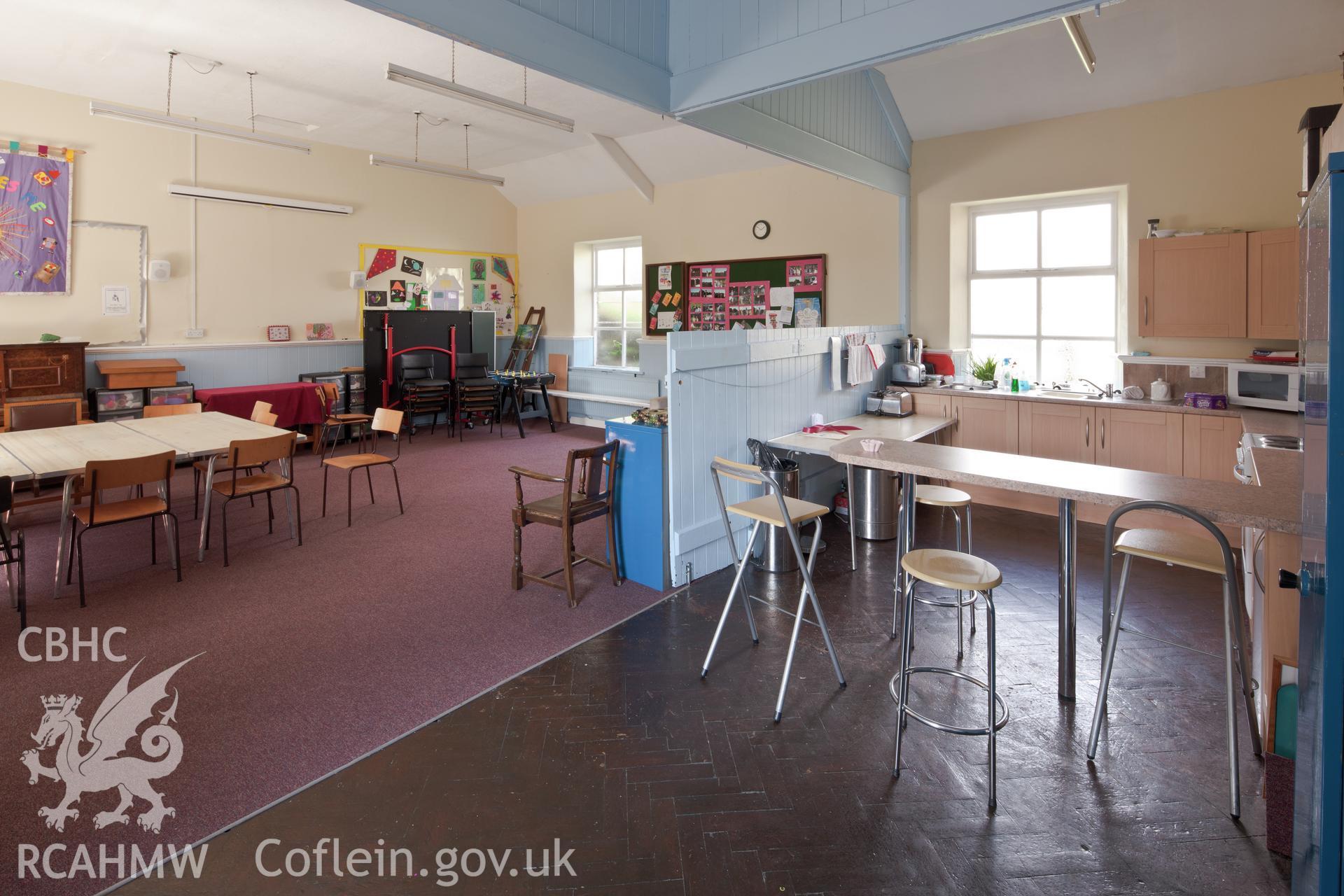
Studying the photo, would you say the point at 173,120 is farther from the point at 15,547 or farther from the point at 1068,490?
the point at 1068,490

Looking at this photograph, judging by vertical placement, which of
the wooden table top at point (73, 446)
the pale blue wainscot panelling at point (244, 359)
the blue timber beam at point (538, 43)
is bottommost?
the wooden table top at point (73, 446)

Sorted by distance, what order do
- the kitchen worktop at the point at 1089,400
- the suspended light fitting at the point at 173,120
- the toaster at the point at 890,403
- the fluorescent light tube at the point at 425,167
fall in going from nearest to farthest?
1. the kitchen worktop at the point at 1089,400
2. the suspended light fitting at the point at 173,120
3. the toaster at the point at 890,403
4. the fluorescent light tube at the point at 425,167

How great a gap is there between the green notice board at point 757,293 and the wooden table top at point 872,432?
2224 mm

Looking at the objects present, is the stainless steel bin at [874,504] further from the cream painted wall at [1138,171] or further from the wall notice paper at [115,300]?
the wall notice paper at [115,300]

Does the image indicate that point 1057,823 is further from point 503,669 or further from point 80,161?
point 80,161

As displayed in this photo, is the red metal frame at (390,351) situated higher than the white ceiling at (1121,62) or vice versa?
the white ceiling at (1121,62)

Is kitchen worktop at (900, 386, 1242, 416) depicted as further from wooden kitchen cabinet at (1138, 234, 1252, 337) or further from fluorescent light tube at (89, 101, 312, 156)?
fluorescent light tube at (89, 101, 312, 156)

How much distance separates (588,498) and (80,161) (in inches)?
300

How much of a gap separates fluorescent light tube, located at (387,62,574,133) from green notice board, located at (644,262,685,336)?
3.02 meters

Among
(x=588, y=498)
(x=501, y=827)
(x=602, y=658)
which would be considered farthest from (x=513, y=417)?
(x=501, y=827)

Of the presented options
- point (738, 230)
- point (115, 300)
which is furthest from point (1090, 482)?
point (115, 300)

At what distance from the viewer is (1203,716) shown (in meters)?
3.02

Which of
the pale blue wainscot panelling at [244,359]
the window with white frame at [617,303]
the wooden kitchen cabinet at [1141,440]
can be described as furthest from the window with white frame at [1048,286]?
the pale blue wainscot panelling at [244,359]

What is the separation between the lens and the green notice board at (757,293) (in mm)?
8391
